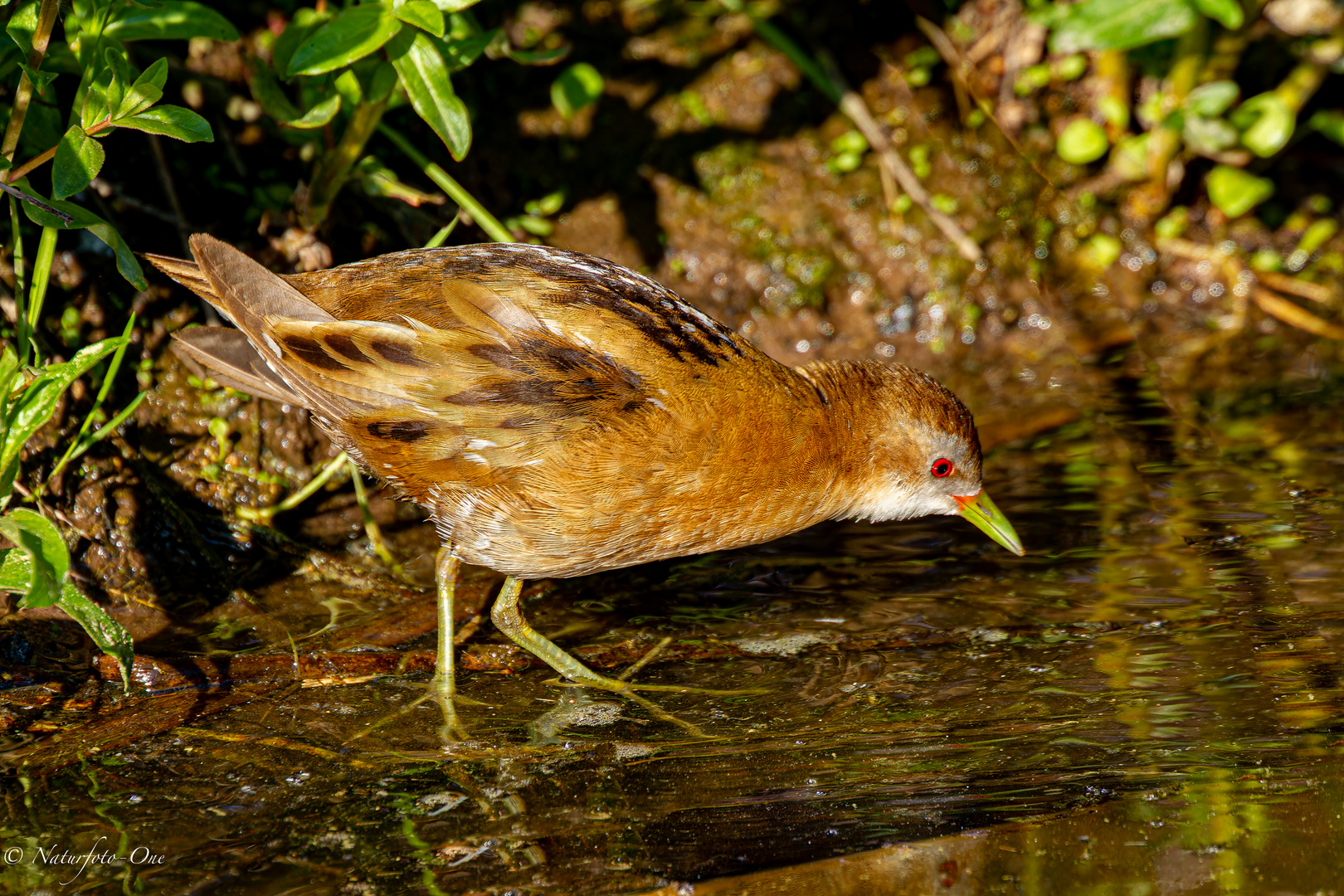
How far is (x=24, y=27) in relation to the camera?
285cm

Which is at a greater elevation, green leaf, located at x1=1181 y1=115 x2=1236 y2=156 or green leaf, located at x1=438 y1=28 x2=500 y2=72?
green leaf, located at x1=438 y1=28 x2=500 y2=72

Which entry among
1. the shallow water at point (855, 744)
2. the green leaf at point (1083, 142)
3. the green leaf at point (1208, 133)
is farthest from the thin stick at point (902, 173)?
the shallow water at point (855, 744)

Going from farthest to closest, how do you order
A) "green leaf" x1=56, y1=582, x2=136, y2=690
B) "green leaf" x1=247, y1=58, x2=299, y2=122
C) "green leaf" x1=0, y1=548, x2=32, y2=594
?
"green leaf" x1=247, y1=58, x2=299, y2=122
"green leaf" x1=56, y1=582, x2=136, y2=690
"green leaf" x1=0, y1=548, x2=32, y2=594

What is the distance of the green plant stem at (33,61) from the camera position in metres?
2.84

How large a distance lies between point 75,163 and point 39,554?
0.95m

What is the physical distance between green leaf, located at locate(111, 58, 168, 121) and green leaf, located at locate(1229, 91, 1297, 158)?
399 cm

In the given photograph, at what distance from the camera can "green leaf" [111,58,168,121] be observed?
9.37ft

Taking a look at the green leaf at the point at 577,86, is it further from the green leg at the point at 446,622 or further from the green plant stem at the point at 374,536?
the green leg at the point at 446,622

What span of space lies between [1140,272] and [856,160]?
4.22 ft

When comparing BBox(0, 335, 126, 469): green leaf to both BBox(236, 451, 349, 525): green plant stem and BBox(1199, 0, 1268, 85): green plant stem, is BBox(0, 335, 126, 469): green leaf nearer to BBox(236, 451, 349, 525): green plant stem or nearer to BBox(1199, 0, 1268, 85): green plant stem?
BBox(236, 451, 349, 525): green plant stem

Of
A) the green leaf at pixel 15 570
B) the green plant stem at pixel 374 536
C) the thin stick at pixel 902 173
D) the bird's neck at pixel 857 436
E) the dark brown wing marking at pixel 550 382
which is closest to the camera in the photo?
the green leaf at pixel 15 570

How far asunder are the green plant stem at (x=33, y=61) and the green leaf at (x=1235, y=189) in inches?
168

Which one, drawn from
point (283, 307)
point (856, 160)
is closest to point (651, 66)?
point (856, 160)

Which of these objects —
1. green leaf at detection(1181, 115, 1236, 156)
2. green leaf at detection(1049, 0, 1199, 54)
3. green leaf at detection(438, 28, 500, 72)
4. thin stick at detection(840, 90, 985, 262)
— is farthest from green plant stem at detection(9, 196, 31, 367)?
green leaf at detection(1181, 115, 1236, 156)
